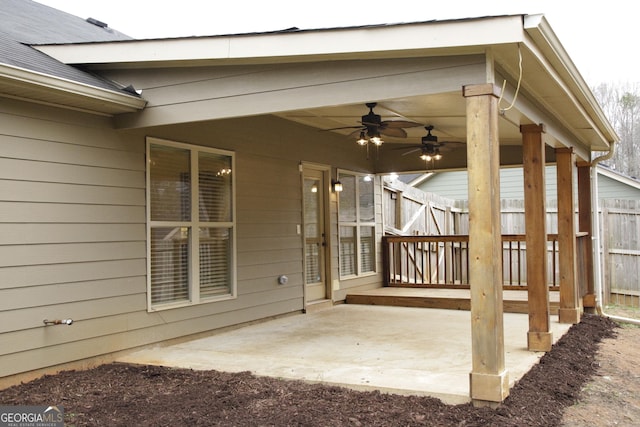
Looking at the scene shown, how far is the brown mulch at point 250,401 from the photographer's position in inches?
134

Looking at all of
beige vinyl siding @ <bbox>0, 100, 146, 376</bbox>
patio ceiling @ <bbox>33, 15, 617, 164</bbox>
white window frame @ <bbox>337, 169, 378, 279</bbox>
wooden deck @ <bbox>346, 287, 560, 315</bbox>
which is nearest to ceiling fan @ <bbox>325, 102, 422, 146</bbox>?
patio ceiling @ <bbox>33, 15, 617, 164</bbox>

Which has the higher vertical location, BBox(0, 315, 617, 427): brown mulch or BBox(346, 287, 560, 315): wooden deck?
BBox(346, 287, 560, 315): wooden deck

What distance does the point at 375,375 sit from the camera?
13.7 feet

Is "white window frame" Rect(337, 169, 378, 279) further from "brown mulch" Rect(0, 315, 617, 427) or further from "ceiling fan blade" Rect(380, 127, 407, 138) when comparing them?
"brown mulch" Rect(0, 315, 617, 427)

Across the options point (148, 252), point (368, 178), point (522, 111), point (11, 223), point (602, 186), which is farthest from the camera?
point (602, 186)

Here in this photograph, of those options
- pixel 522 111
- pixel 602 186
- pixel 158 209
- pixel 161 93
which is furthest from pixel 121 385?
pixel 602 186

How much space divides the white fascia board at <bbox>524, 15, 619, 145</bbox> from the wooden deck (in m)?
2.56

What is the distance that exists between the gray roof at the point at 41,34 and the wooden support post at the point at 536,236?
353cm

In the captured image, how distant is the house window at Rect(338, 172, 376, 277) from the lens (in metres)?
8.62

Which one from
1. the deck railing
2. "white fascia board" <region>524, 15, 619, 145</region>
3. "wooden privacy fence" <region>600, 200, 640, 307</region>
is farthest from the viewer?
"wooden privacy fence" <region>600, 200, 640, 307</region>

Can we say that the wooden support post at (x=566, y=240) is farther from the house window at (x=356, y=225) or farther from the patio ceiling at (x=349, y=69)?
the house window at (x=356, y=225)

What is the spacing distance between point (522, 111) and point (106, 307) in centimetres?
366

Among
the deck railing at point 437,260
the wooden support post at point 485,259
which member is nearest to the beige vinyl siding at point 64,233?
the wooden support post at point 485,259

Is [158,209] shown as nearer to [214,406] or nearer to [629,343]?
[214,406]
